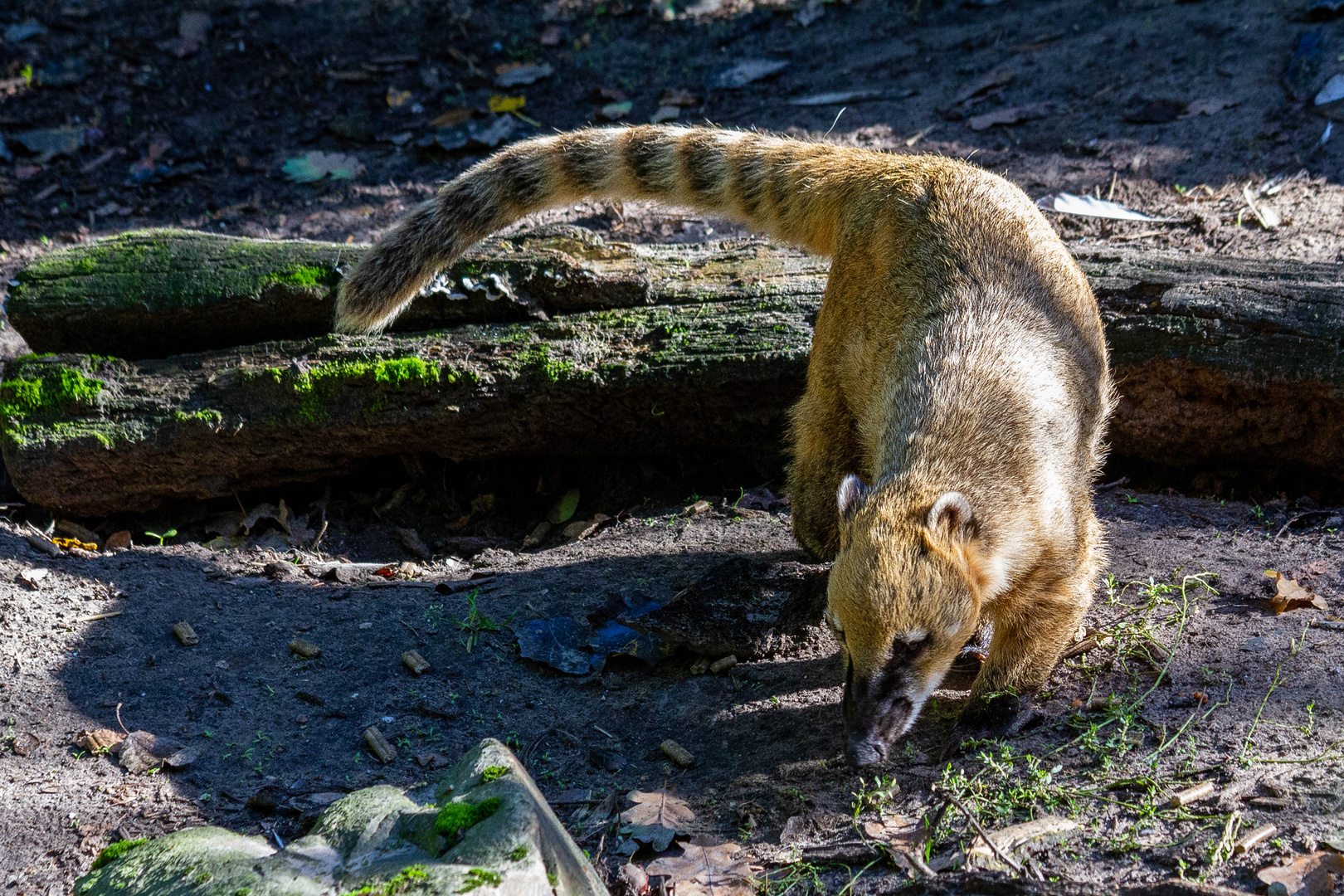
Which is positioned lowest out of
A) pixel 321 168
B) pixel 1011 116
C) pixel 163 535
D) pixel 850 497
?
pixel 163 535

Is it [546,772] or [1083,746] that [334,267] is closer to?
[546,772]

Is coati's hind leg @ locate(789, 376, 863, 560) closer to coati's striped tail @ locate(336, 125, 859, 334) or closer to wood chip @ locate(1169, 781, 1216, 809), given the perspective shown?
coati's striped tail @ locate(336, 125, 859, 334)

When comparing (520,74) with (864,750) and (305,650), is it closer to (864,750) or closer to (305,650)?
(305,650)

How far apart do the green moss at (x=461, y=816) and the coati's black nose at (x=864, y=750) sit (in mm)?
1117

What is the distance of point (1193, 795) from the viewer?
2773 mm

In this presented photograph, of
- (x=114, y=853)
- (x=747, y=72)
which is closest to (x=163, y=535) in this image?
(x=114, y=853)

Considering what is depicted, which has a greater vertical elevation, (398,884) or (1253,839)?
(398,884)

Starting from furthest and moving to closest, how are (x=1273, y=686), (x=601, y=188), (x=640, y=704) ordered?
(x=601, y=188), (x=640, y=704), (x=1273, y=686)

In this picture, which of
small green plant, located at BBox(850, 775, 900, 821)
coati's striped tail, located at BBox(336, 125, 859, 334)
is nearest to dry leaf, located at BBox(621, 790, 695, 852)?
small green plant, located at BBox(850, 775, 900, 821)

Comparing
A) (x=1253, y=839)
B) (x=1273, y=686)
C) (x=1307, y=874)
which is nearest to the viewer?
(x=1307, y=874)

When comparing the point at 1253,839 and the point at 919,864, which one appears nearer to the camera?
the point at 1253,839

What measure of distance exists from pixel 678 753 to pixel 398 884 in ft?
4.53

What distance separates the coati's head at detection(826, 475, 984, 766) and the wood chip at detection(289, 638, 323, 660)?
2.22 metres

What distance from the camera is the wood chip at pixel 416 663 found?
390 cm
